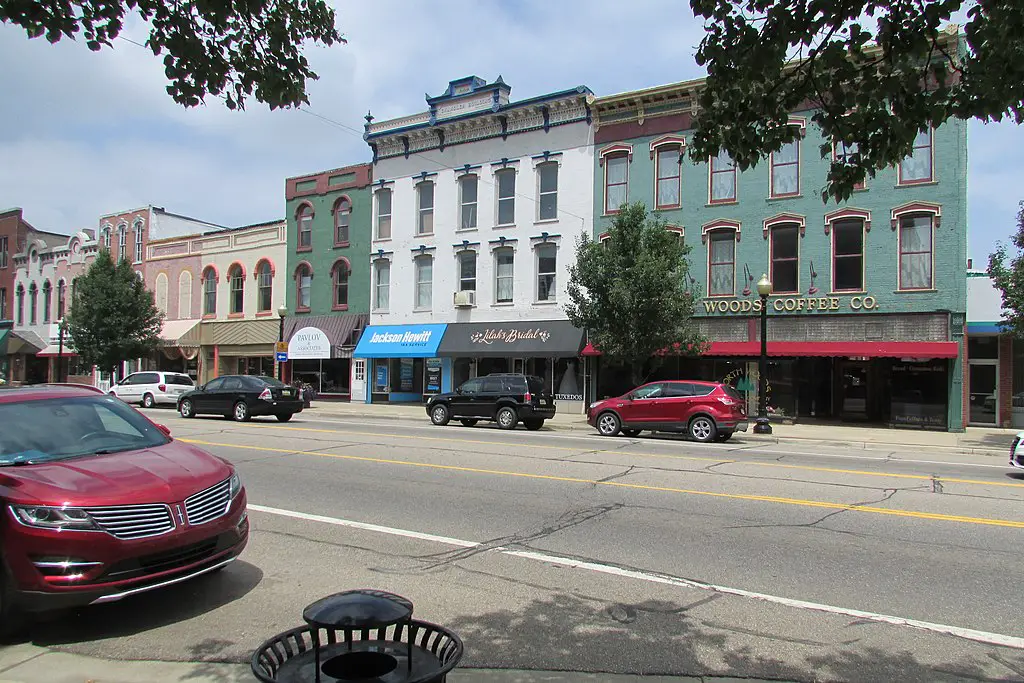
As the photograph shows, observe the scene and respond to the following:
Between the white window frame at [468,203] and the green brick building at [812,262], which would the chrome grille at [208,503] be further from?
the white window frame at [468,203]

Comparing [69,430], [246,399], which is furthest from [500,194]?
[69,430]

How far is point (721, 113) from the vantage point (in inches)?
201

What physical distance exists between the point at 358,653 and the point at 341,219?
3352 cm

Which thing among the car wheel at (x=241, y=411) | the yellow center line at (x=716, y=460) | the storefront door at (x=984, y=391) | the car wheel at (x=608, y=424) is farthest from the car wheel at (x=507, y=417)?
the storefront door at (x=984, y=391)

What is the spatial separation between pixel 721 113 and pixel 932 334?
2027 centimetres

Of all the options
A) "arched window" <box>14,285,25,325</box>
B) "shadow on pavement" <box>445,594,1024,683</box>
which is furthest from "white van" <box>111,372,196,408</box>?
"shadow on pavement" <box>445,594,1024,683</box>

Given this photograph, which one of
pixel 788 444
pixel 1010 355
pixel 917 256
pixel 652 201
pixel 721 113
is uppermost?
pixel 652 201

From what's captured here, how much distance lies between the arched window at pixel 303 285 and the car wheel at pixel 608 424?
66.5ft

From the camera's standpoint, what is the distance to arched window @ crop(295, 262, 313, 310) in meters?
35.3

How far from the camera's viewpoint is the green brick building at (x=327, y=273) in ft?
110

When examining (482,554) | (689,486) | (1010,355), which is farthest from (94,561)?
(1010,355)

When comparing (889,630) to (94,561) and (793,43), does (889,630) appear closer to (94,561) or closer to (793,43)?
(793,43)

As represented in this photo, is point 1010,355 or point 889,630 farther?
point 1010,355

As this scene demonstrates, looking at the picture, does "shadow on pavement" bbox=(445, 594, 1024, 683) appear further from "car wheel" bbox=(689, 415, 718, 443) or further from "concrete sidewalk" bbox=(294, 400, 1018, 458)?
"concrete sidewalk" bbox=(294, 400, 1018, 458)
